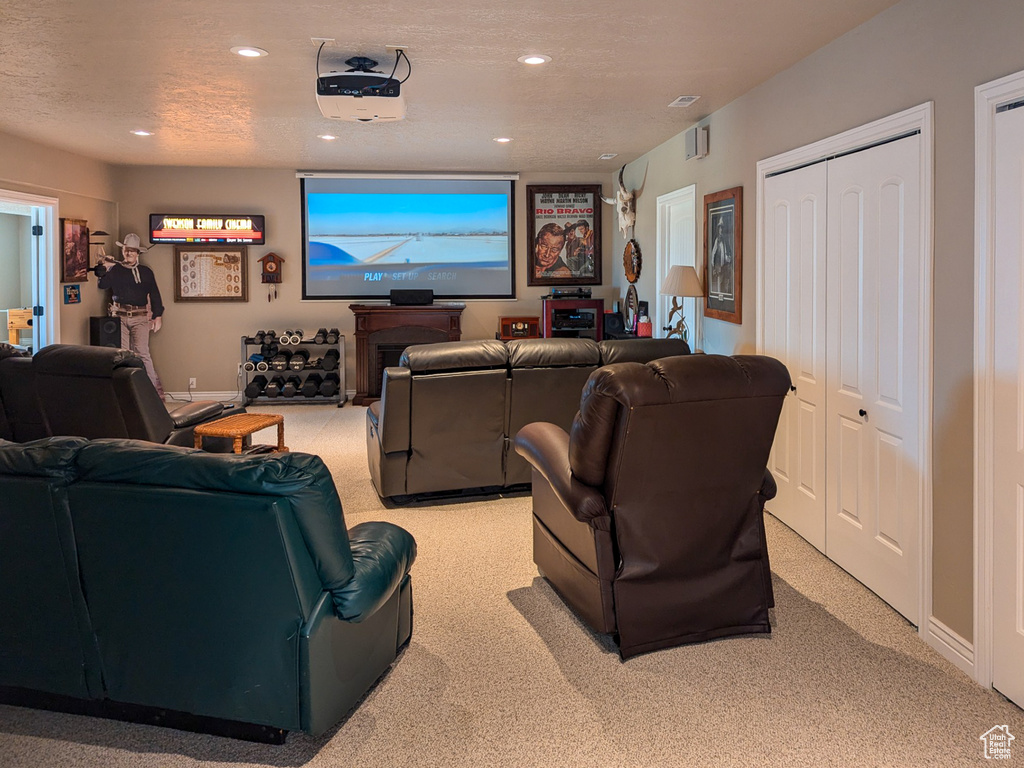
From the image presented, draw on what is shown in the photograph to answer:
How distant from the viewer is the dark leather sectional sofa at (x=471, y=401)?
14.6 feet

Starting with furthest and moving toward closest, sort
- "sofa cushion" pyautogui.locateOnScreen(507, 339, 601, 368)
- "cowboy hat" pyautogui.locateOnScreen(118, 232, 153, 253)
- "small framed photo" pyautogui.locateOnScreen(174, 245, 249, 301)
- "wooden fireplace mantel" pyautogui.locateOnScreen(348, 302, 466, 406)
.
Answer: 1. "small framed photo" pyautogui.locateOnScreen(174, 245, 249, 301)
2. "wooden fireplace mantel" pyautogui.locateOnScreen(348, 302, 466, 406)
3. "cowboy hat" pyautogui.locateOnScreen(118, 232, 153, 253)
4. "sofa cushion" pyautogui.locateOnScreen(507, 339, 601, 368)

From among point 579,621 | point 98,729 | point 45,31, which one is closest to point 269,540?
point 98,729

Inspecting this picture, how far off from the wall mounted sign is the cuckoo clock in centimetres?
23

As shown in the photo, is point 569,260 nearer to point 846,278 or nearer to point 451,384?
point 451,384

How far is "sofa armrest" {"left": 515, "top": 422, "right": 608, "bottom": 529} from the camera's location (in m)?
2.73

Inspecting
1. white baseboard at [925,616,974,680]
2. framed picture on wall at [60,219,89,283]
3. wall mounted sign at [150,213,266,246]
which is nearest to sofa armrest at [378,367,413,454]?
white baseboard at [925,616,974,680]

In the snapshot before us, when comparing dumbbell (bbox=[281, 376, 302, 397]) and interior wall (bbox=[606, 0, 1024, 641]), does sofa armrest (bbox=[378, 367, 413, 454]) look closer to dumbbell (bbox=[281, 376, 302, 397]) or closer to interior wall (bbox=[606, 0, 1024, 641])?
interior wall (bbox=[606, 0, 1024, 641])

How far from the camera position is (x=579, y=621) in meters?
3.21

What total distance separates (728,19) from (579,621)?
9.03ft

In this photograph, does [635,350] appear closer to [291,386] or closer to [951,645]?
[951,645]

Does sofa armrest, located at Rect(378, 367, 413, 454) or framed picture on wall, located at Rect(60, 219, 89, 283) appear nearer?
sofa armrest, located at Rect(378, 367, 413, 454)

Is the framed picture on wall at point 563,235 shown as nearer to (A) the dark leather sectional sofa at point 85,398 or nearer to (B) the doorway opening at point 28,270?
(B) the doorway opening at point 28,270

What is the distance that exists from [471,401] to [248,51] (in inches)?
86.4

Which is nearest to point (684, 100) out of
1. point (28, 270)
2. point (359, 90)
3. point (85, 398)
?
point (359, 90)
